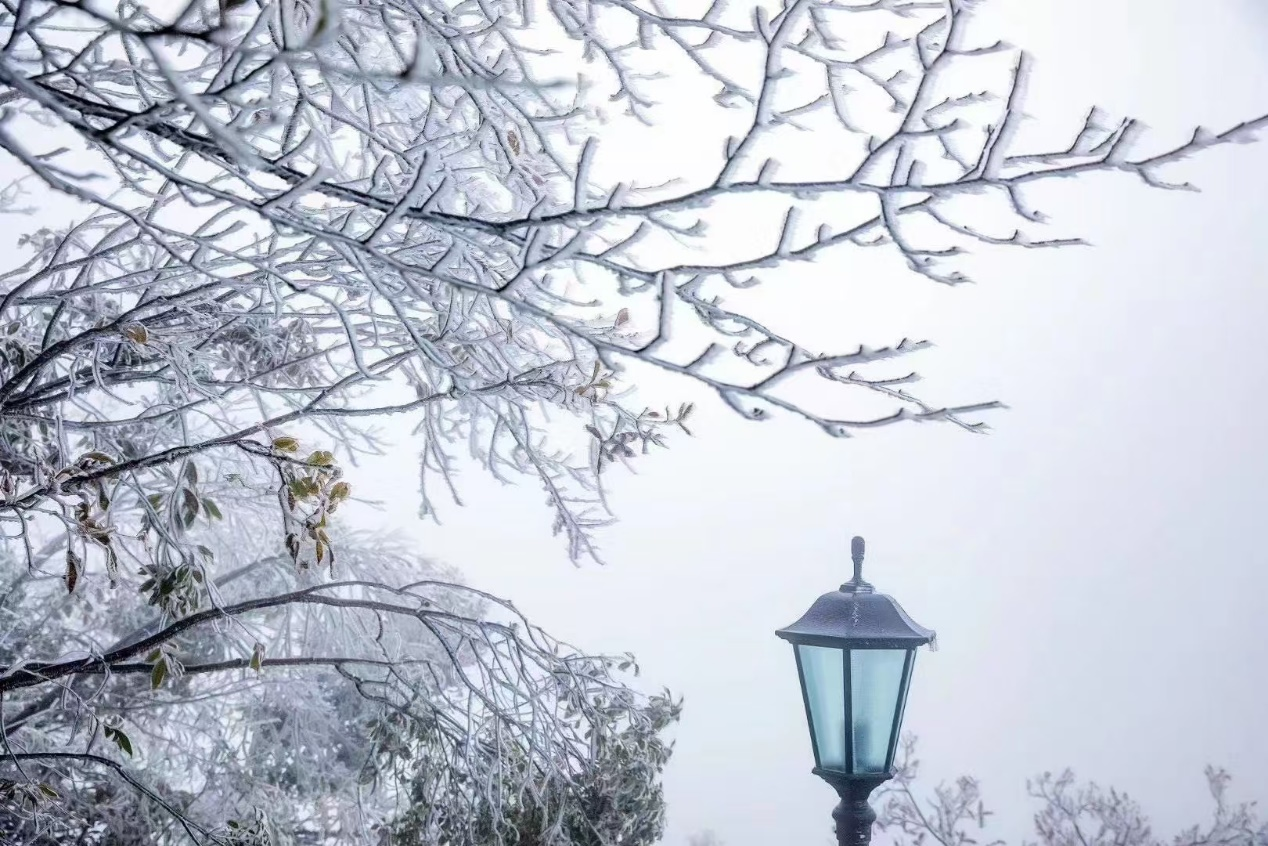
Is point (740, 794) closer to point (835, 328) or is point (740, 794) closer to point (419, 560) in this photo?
point (419, 560)

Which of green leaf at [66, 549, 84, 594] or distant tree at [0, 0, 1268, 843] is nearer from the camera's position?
distant tree at [0, 0, 1268, 843]

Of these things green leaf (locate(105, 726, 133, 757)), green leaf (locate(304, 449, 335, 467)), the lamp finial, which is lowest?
green leaf (locate(105, 726, 133, 757))

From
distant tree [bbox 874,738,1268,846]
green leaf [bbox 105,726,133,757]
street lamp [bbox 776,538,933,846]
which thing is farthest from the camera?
distant tree [bbox 874,738,1268,846]

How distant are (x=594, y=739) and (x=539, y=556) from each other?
4494 mm

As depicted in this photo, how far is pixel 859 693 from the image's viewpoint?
2.08 metres

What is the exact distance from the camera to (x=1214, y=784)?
538 cm

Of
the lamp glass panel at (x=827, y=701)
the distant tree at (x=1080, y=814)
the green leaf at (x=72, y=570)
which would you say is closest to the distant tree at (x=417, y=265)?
the green leaf at (x=72, y=570)

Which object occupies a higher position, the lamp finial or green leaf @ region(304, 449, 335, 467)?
the lamp finial

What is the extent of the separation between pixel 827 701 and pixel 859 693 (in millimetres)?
78

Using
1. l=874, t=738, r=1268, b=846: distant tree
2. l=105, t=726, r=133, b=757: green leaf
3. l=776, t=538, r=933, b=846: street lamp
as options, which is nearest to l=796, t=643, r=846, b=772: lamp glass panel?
l=776, t=538, r=933, b=846: street lamp

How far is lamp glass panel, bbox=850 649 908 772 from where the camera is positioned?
208 centimetres

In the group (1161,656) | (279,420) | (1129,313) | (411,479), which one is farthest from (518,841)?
(1129,313)

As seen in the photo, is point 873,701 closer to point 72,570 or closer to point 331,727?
point 72,570

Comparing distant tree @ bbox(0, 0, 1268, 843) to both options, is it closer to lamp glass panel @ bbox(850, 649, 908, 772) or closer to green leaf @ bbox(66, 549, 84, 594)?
green leaf @ bbox(66, 549, 84, 594)
